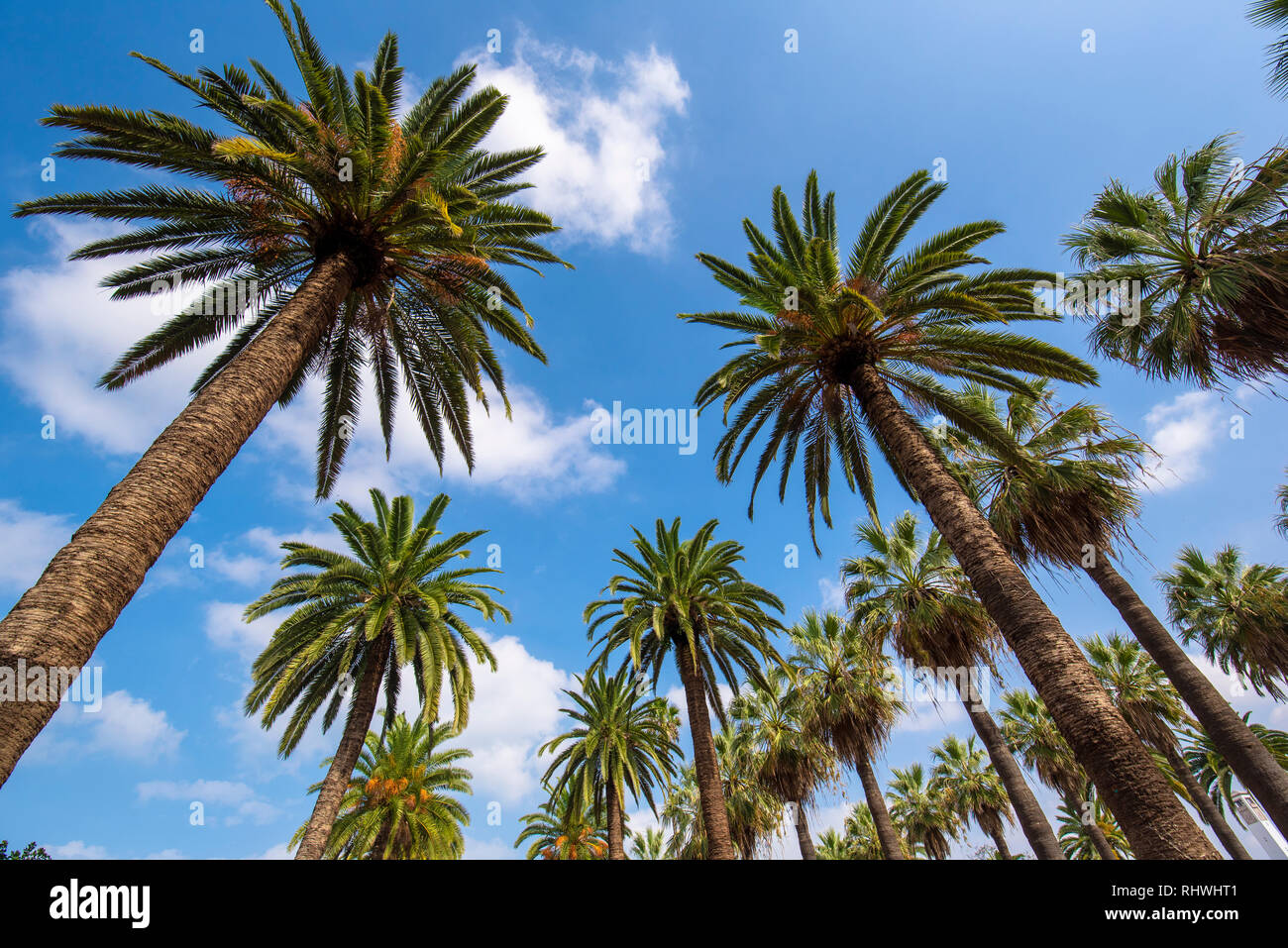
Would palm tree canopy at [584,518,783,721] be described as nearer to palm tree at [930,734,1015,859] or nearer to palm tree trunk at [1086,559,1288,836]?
palm tree trunk at [1086,559,1288,836]

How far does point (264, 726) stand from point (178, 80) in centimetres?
1781

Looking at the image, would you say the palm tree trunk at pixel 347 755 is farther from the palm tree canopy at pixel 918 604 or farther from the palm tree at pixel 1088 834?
the palm tree at pixel 1088 834

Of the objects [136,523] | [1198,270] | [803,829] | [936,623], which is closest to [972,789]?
[803,829]

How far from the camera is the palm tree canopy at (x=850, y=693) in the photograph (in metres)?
22.5

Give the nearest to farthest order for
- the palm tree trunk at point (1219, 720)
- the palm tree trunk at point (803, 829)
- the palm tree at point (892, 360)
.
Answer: the palm tree at point (892, 360)
the palm tree trunk at point (1219, 720)
the palm tree trunk at point (803, 829)

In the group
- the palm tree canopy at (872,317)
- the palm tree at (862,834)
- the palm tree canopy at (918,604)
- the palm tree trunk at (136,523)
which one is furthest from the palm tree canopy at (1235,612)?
the palm tree trunk at (136,523)

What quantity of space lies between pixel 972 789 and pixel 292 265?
131ft

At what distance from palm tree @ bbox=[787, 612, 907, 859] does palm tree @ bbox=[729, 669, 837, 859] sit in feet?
2.29

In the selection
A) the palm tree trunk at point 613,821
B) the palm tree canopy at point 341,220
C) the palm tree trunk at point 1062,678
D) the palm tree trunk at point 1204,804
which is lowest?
the palm tree trunk at point 1062,678

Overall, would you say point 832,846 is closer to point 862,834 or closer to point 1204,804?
point 862,834

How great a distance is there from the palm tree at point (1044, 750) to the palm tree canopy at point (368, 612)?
85.5ft
